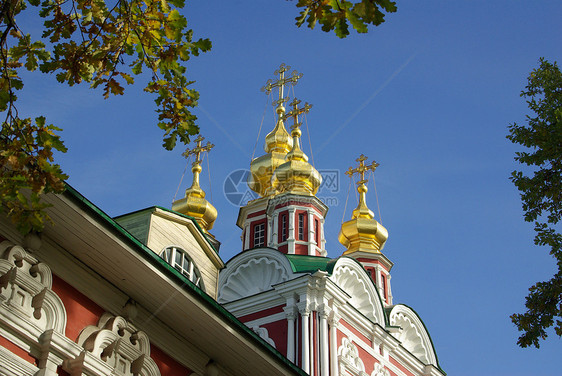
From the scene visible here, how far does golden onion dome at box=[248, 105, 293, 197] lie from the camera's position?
94.4ft

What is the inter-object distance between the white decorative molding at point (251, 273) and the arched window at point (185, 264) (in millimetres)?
11087

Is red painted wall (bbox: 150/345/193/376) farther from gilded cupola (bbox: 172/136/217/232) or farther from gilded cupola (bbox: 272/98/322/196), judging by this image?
gilded cupola (bbox: 172/136/217/232)

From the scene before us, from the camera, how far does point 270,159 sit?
29.4 meters

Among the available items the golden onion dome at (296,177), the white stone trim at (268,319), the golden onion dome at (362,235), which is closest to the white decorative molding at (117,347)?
the white stone trim at (268,319)

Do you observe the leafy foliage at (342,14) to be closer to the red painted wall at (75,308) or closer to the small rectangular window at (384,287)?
the red painted wall at (75,308)

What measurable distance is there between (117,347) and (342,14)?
4.57m

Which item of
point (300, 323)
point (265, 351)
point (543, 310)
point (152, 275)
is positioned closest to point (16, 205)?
point (152, 275)

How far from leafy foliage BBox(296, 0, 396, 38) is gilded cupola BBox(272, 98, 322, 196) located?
21497 millimetres

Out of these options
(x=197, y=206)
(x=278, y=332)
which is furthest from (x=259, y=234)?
(x=278, y=332)

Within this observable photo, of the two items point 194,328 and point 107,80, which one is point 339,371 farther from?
point 107,80

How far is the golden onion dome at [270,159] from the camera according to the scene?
2877 cm

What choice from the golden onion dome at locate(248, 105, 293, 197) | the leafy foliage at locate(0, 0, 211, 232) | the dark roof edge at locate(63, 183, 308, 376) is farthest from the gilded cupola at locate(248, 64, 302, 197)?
the leafy foliage at locate(0, 0, 211, 232)

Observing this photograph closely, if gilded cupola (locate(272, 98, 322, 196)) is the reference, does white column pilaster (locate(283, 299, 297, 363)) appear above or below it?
below

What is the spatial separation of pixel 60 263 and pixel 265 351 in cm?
285
